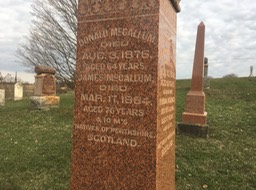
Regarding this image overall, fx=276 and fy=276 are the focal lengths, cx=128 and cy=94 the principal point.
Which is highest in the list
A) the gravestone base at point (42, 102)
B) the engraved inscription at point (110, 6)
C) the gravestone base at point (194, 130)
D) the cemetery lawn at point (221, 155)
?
the engraved inscription at point (110, 6)

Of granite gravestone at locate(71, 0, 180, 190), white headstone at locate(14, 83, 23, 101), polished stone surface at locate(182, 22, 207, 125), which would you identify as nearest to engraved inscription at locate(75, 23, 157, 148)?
granite gravestone at locate(71, 0, 180, 190)

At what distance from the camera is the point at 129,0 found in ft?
9.70

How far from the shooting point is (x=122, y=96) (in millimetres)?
2986

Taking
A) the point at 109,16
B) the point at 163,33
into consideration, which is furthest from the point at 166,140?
the point at 109,16

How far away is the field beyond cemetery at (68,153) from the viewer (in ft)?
17.8

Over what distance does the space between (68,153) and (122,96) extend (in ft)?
14.6

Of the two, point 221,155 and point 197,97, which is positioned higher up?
point 197,97

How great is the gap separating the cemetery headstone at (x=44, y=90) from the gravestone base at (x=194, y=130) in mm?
6987

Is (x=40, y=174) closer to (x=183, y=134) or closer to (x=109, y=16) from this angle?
(x=109, y=16)

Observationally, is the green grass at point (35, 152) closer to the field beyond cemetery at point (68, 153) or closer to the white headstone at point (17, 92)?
the field beyond cemetery at point (68, 153)

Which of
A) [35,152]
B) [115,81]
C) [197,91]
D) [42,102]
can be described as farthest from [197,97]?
[42,102]

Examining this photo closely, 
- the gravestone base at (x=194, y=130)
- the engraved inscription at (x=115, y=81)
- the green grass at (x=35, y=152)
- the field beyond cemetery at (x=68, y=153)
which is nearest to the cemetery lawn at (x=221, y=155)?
the field beyond cemetery at (x=68, y=153)

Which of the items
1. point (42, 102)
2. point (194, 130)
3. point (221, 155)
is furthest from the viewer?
point (42, 102)

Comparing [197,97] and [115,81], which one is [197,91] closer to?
[197,97]
